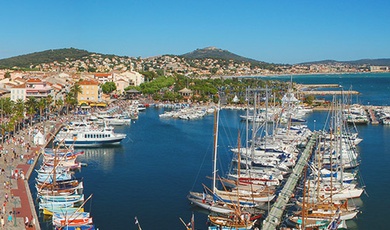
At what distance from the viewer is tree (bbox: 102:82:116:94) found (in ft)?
260

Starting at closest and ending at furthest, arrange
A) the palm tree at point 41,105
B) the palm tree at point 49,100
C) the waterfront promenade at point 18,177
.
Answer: the waterfront promenade at point 18,177, the palm tree at point 41,105, the palm tree at point 49,100

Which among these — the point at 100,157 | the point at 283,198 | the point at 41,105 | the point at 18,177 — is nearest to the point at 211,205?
the point at 283,198

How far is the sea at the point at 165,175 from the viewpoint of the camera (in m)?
23.6

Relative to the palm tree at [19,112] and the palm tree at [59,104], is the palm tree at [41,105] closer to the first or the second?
the palm tree at [19,112]

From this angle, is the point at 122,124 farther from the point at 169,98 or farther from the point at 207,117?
the point at 169,98

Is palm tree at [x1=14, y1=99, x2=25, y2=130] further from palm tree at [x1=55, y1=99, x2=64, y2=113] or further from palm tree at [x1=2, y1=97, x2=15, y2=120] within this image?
palm tree at [x1=55, y1=99, x2=64, y2=113]

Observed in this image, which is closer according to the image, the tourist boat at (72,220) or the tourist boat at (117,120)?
the tourist boat at (72,220)

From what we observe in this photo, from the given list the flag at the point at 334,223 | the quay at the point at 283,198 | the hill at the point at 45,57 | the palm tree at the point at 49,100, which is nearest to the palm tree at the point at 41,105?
the palm tree at the point at 49,100

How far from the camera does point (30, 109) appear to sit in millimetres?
47562

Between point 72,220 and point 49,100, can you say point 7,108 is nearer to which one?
point 49,100

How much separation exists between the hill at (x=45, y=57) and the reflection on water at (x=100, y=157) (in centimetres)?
11403

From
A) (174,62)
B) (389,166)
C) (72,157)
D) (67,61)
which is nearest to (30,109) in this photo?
(72,157)

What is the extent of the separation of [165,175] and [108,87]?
49882 millimetres

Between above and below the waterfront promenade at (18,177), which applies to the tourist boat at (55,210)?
below
